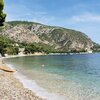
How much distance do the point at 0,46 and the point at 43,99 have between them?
14597 cm

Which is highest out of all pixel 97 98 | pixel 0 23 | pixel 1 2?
pixel 1 2

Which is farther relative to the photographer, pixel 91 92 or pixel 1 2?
pixel 1 2

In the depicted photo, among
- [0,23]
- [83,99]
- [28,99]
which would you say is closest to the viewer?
[28,99]

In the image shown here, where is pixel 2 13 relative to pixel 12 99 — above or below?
above

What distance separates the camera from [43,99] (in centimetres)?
2653

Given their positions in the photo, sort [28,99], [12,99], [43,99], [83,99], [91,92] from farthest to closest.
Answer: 1. [91,92]
2. [83,99]
3. [43,99]
4. [28,99]
5. [12,99]

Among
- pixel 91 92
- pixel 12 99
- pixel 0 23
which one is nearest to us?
pixel 12 99

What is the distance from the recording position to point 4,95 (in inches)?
945

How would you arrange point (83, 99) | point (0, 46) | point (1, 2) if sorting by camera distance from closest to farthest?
point (83, 99) < point (1, 2) < point (0, 46)

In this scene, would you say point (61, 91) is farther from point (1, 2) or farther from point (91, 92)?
point (1, 2)

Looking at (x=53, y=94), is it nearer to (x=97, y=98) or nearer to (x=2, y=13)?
(x=97, y=98)

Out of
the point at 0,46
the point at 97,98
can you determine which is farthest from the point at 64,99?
the point at 0,46

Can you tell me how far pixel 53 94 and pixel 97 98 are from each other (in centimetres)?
523

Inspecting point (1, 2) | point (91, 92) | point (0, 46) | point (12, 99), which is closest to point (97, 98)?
point (91, 92)
